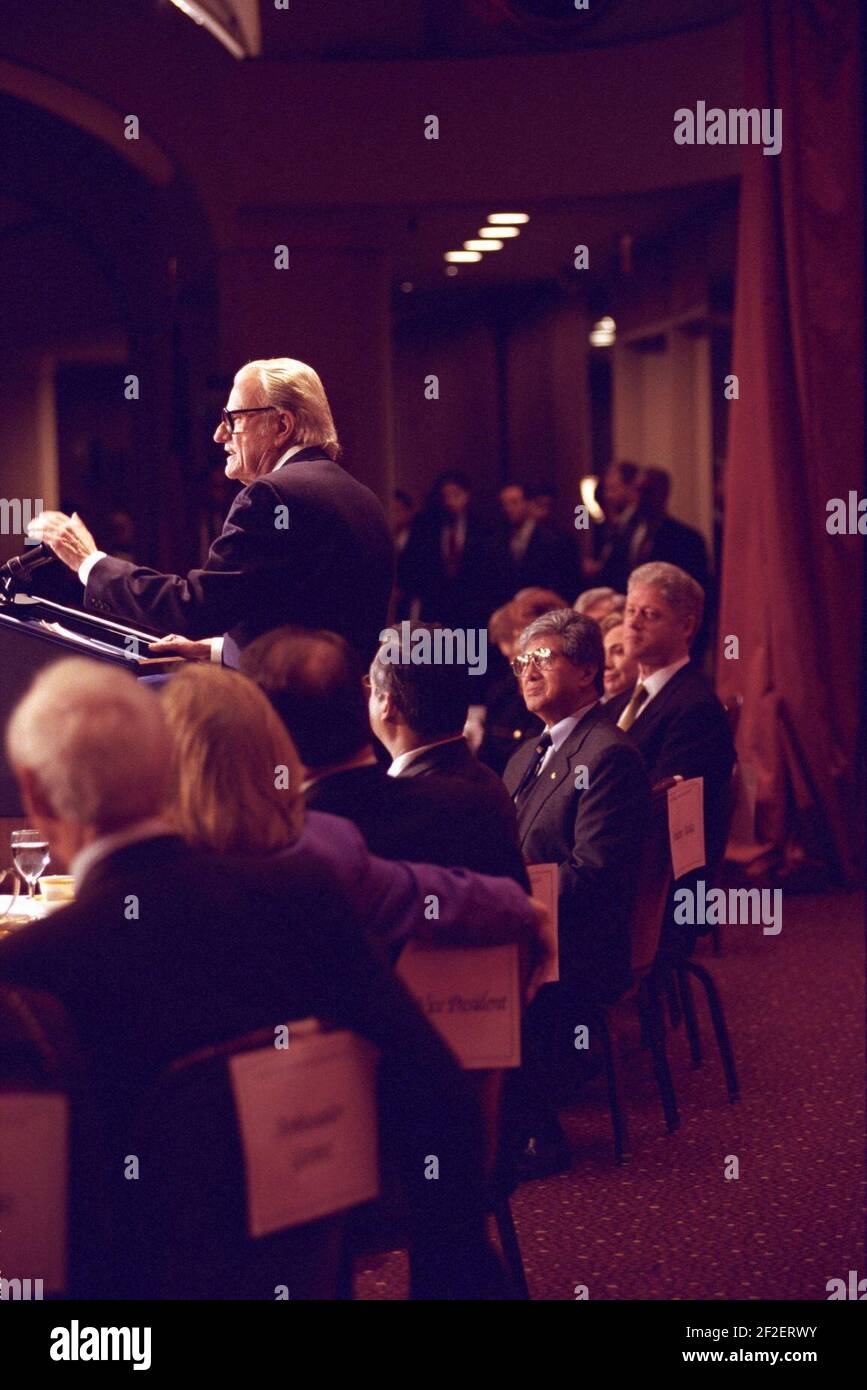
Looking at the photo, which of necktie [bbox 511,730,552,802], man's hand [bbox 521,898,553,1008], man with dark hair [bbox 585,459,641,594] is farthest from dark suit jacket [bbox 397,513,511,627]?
man's hand [bbox 521,898,553,1008]

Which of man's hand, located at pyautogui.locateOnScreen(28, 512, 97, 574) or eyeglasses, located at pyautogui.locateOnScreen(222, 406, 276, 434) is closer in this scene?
man's hand, located at pyautogui.locateOnScreen(28, 512, 97, 574)

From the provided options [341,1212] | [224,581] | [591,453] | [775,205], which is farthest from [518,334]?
[341,1212]

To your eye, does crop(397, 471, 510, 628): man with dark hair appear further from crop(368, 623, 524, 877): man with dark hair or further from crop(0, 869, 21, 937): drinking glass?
crop(368, 623, 524, 877): man with dark hair

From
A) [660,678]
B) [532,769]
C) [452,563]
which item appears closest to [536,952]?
[532,769]

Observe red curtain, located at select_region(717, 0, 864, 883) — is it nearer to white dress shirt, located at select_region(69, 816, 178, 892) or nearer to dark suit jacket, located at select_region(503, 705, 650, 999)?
dark suit jacket, located at select_region(503, 705, 650, 999)

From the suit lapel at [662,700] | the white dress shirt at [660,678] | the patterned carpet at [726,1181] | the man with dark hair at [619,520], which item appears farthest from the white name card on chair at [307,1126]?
the man with dark hair at [619,520]

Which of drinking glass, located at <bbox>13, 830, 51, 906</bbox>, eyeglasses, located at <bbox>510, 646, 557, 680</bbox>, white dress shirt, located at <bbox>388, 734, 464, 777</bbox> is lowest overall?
drinking glass, located at <bbox>13, 830, 51, 906</bbox>

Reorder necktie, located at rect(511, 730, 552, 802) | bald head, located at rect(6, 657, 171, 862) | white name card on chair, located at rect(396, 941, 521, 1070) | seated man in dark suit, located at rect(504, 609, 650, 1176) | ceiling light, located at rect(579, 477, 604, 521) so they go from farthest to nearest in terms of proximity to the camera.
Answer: ceiling light, located at rect(579, 477, 604, 521), necktie, located at rect(511, 730, 552, 802), seated man in dark suit, located at rect(504, 609, 650, 1176), white name card on chair, located at rect(396, 941, 521, 1070), bald head, located at rect(6, 657, 171, 862)

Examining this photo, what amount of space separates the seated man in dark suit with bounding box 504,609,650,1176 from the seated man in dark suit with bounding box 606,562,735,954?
50cm

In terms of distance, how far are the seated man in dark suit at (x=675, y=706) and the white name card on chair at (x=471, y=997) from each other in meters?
1.93

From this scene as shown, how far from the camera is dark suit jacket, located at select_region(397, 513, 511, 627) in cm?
912

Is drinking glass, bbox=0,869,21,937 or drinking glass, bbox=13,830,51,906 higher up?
drinking glass, bbox=13,830,51,906

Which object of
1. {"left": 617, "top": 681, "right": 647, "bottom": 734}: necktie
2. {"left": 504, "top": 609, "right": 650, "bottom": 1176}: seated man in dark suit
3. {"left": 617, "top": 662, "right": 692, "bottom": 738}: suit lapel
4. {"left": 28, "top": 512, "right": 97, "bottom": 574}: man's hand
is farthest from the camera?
{"left": 617, "top": 681, "right": 647, "bottom": 734}: necktie
